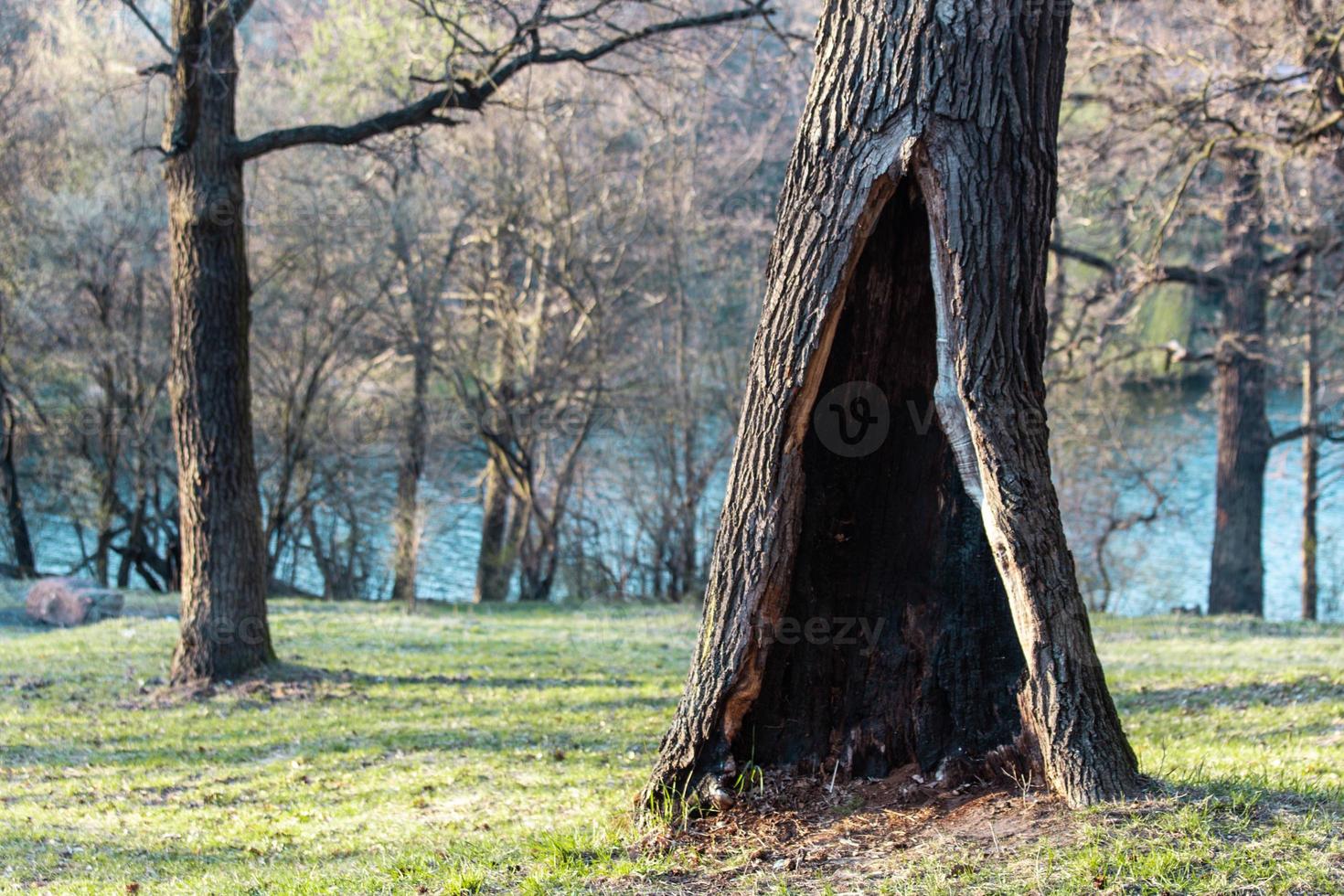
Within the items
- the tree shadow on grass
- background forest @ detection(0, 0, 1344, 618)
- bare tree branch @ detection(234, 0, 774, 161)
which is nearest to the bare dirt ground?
the tree shadow on grass

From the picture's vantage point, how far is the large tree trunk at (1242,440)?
16.7 m

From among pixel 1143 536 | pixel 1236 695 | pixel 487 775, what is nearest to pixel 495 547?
pixel 1143 536

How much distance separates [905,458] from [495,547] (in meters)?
17.7

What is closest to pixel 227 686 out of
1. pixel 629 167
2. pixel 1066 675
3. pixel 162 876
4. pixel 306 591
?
pixel 162 876

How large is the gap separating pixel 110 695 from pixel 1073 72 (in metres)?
11.6

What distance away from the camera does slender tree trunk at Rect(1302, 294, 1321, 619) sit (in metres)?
19.8

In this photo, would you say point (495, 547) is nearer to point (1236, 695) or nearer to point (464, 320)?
point (464, 320)

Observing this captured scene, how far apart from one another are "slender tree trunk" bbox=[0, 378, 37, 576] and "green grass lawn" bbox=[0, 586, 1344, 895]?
9.75 metres

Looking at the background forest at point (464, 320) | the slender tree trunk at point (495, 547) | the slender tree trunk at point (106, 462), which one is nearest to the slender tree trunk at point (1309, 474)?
the background forest at point (464, 320)

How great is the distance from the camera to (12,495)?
21.6m

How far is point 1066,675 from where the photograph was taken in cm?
434

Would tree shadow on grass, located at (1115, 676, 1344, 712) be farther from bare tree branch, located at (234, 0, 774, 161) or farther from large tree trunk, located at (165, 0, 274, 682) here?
large tree trunk, located at (165, 0, 274, 682)

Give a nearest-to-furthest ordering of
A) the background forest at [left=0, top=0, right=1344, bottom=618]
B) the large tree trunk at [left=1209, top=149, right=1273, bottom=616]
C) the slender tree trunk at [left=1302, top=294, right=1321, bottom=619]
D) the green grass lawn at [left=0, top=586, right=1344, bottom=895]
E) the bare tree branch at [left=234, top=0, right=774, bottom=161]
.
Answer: the green grass lawn at [left=0, top=586, right=1344, bottom=895] < the bare tree branch at [left=234, top=0, right=774, bottom=161] < the large tree trunk at [left=1209, top=149, right=1273, bottom=616] < the background forest at [left=0, top=0, right=1344, bottom=618] < the slender tree trunk at [left=1302, top=294, right=1321, bottom=619]

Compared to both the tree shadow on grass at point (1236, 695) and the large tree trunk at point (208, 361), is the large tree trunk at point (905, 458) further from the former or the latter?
the large tree trunk at point (208, 361)
